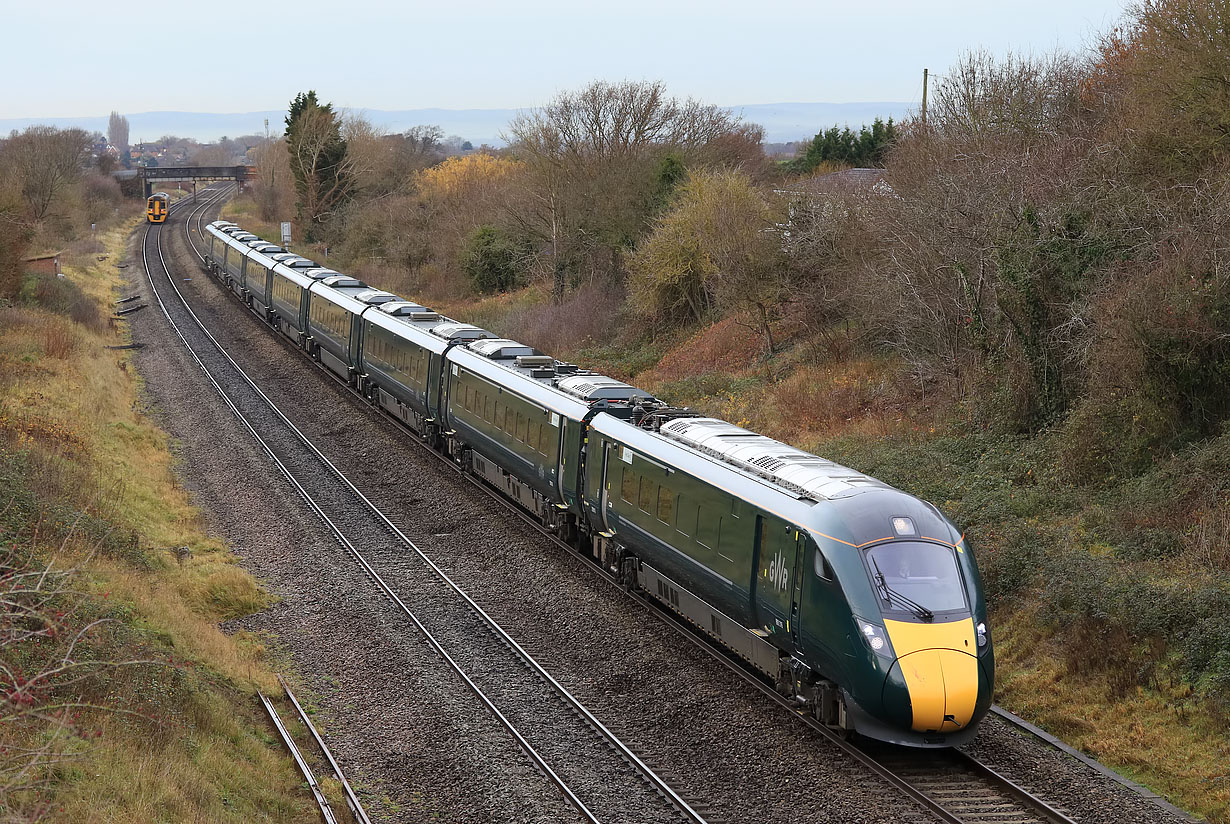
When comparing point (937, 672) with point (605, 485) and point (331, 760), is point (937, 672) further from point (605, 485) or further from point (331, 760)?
point (605, 485)

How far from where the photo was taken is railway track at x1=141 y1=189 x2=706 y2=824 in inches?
449

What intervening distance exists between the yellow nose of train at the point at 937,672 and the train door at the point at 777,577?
138 centimetres

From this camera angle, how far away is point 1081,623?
13.7 m

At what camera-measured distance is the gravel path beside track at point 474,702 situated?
11273 millimetres

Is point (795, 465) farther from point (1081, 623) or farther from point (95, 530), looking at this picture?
point (95, 530)

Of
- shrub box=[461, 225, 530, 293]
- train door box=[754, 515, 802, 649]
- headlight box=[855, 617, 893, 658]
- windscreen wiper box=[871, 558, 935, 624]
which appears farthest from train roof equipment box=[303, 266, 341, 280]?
headlight box=[855, 617, 893, 658]

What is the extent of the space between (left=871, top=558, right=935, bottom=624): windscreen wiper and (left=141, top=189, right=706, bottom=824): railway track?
2.88 m

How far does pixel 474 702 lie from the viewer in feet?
45.0

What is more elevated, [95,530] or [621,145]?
[621,145]

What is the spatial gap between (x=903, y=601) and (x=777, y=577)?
162cm

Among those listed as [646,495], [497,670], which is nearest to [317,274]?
[646,495]

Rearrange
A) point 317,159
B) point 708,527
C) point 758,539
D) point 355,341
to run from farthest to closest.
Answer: point 317,159, point 355,341, point 708,527, point 758,539

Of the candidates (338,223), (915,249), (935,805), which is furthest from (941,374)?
(338,223)

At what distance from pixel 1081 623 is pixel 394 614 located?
950 cm
